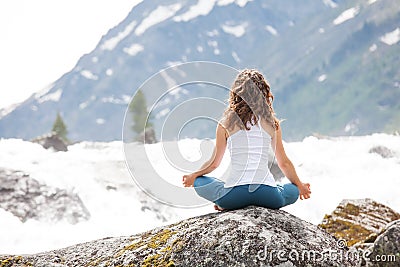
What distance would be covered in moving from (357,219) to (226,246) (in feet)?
23.4

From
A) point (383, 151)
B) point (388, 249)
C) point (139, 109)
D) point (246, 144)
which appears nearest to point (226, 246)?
point (246, 144)

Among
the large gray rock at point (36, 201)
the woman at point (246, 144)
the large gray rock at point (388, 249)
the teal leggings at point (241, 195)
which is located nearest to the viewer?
the large gray rock at point (388, 249)

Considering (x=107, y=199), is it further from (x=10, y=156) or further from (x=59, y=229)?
(x=10, y=156)

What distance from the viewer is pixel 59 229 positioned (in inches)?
617

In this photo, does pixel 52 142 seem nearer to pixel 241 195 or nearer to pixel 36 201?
pixel 36 201

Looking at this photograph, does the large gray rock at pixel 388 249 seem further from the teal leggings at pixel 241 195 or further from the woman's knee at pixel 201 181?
the woman's knee at pixel 201 181

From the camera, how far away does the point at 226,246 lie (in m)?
5.68

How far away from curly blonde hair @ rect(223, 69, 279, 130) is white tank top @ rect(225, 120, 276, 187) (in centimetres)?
10

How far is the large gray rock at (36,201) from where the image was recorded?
15914 millimetres

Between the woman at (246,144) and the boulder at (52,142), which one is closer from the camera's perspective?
the woman at (246,144)

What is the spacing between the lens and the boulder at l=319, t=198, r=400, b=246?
38.3 feet

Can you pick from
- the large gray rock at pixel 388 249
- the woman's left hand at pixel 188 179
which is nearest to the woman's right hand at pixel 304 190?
Answer: the large gray rock at pixel 388 249

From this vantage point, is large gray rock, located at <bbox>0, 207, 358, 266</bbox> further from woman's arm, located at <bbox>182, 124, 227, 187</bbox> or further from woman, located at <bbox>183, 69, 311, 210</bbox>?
woman's arm, located at <bbox>182, 124, 227, 187</bbox>

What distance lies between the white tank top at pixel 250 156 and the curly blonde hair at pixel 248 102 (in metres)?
0.10
